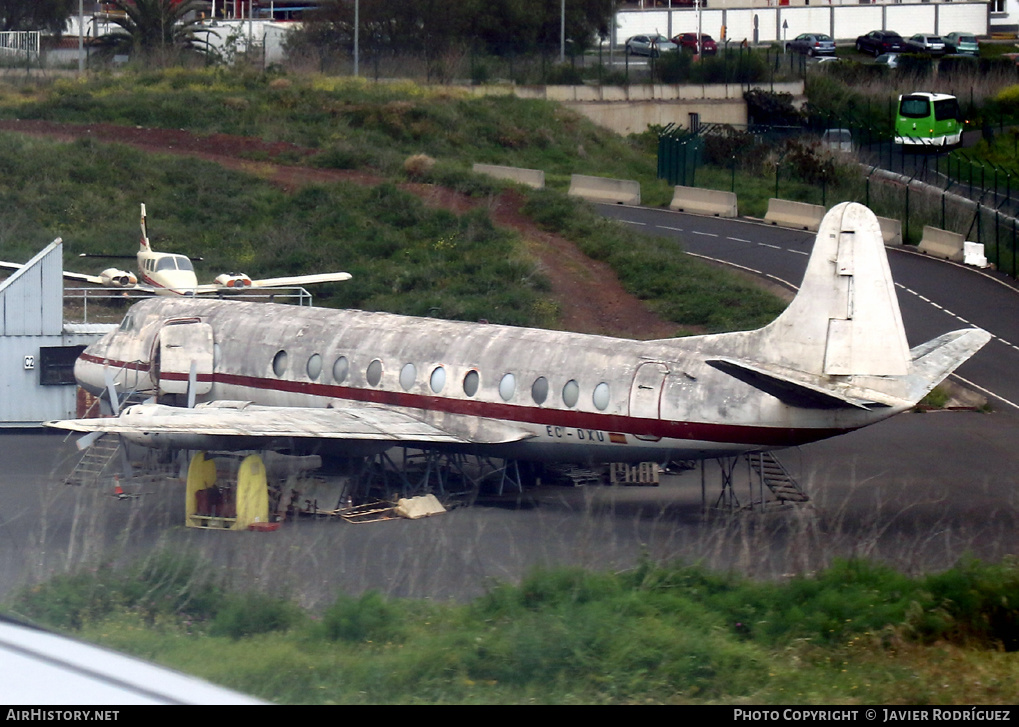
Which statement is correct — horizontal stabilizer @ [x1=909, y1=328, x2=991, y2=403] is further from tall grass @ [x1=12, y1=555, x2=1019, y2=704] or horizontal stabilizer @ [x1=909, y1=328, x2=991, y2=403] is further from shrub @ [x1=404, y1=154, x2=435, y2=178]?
shrub @ [x1=404, y1=154, x2=435, y2=178]

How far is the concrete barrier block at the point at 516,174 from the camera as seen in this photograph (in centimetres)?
6330

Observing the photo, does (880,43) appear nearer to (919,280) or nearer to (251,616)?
(919,280)

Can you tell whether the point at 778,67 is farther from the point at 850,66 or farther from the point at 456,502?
the point at 456,502

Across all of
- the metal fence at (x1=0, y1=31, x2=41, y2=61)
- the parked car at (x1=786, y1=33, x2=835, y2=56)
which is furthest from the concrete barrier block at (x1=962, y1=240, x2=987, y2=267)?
the metal fence at (x1=0, y1=31, x2=41, y2=61)

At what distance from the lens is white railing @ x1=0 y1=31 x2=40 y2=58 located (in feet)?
286

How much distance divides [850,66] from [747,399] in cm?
8053

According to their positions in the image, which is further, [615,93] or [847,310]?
[615,93]

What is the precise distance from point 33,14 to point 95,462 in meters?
93.0

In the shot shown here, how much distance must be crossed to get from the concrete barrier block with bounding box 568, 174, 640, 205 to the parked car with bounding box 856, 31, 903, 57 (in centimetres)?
5427

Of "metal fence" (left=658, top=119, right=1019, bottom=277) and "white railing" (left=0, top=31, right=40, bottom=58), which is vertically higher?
"white railing" (left=0, top=31, right=40, bottom=58)

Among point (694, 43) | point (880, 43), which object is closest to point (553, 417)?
point (694, 43)

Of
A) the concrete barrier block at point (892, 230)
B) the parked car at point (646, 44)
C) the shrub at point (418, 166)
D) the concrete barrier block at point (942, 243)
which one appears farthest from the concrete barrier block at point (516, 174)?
the parked car at point (646, 44)

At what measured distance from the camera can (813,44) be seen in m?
107
